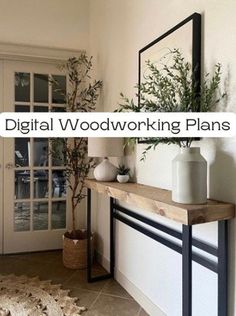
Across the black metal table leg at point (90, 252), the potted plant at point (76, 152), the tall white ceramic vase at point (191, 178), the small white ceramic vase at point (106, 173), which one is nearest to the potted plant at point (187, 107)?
the tall white ceramic vase at point (191, 178)

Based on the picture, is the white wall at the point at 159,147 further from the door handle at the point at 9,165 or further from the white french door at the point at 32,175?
the door handle at the point at 9,165

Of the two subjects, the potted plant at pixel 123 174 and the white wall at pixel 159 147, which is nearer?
the white wall at pixel 159 147

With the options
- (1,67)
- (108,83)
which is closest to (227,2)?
(108,83)

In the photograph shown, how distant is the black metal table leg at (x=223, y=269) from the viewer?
1416 millimetres

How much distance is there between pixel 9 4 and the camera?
3223 mm

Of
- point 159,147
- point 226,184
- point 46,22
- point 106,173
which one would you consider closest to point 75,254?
point 106,173

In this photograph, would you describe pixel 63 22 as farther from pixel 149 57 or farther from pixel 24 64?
pixel 149 57

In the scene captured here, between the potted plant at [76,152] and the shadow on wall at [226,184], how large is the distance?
182cm

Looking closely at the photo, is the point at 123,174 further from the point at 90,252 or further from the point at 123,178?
the point at 90,252

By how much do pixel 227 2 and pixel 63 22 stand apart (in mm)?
2415

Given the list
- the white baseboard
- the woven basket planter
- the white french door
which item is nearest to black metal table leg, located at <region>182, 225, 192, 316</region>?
the white baseboard

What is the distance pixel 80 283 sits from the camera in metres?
2.62

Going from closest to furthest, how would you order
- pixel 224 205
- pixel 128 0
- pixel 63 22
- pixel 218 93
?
pixel 224 205 → pixel 218 93 → pixel 128 0 → pixel 63 22

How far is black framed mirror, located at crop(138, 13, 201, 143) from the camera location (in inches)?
63.7
